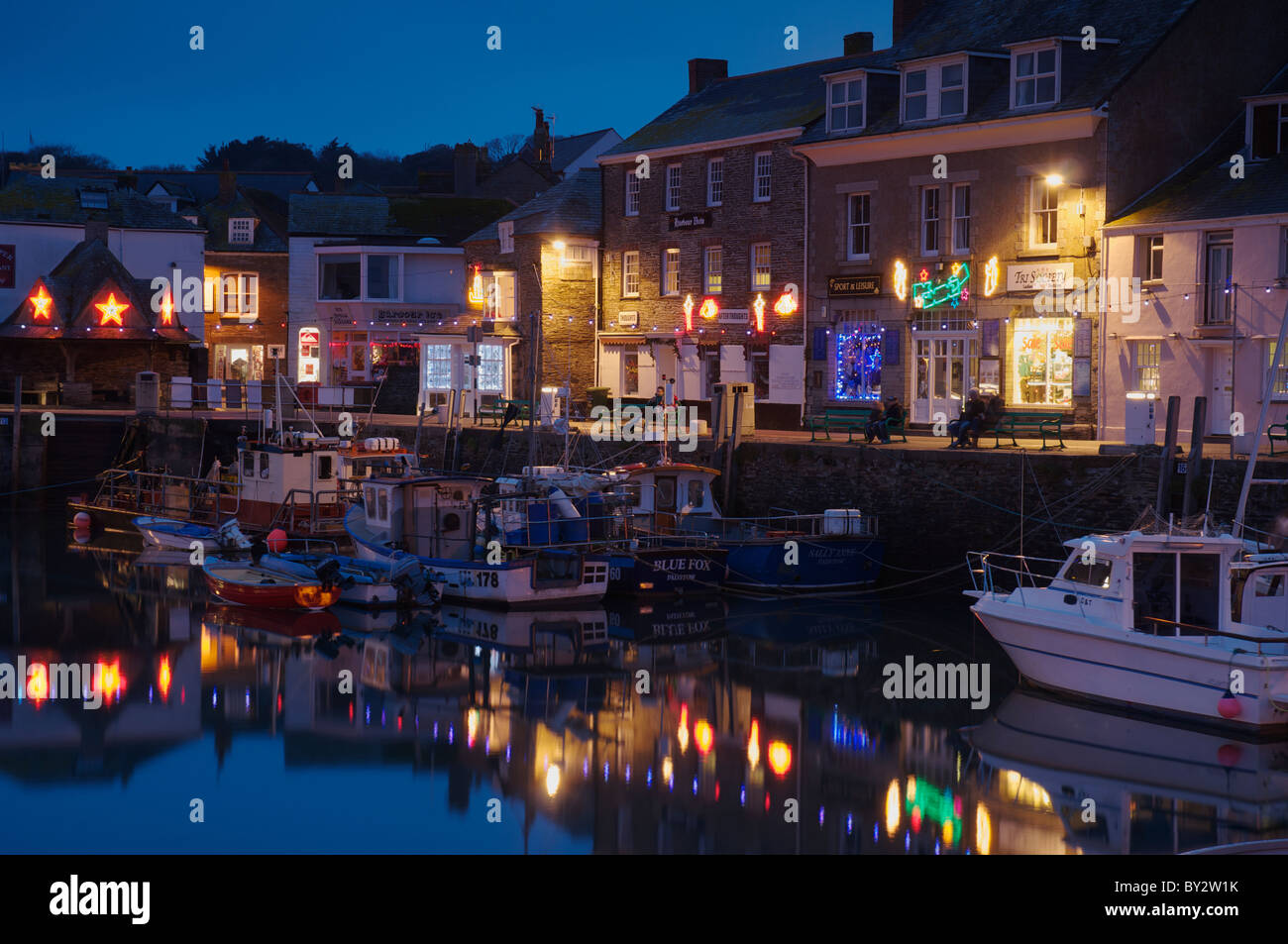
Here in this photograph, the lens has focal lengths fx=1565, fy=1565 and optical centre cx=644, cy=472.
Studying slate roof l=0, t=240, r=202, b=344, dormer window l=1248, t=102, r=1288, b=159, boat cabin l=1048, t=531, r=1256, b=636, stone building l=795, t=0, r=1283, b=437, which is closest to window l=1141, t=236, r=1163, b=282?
A: stone building l=795, t=0, r=1283, b=437

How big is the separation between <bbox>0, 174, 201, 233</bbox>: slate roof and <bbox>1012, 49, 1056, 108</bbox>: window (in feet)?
102

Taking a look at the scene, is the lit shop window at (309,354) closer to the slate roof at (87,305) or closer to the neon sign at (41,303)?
the slate roof at (87,305)

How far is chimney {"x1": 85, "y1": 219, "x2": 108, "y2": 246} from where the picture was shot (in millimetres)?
51219

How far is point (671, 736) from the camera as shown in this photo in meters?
18.1

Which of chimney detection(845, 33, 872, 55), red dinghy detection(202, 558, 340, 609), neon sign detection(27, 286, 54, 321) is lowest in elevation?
red dinghy detection(202, 558, 340, 609)

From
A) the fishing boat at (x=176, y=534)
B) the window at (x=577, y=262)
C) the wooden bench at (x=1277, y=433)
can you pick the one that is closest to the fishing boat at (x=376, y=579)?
the fishing boat at (x=176, y=534)

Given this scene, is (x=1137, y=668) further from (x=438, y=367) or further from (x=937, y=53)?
(x=438, y=367)

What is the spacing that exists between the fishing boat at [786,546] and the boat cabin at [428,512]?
117 inches

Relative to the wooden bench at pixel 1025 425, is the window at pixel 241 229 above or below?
above

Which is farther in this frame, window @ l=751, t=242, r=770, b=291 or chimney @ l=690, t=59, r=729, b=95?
chimney @ l=690, t=59, r=729, b=95

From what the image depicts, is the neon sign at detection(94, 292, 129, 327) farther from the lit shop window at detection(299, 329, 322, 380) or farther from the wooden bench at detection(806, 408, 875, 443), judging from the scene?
the wooden bench at detection(806, 408, 875, 443)

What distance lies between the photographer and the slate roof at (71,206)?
50781 mm

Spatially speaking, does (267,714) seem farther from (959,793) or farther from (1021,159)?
(1021,159)

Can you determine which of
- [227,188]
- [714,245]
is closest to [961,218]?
[714,245]
